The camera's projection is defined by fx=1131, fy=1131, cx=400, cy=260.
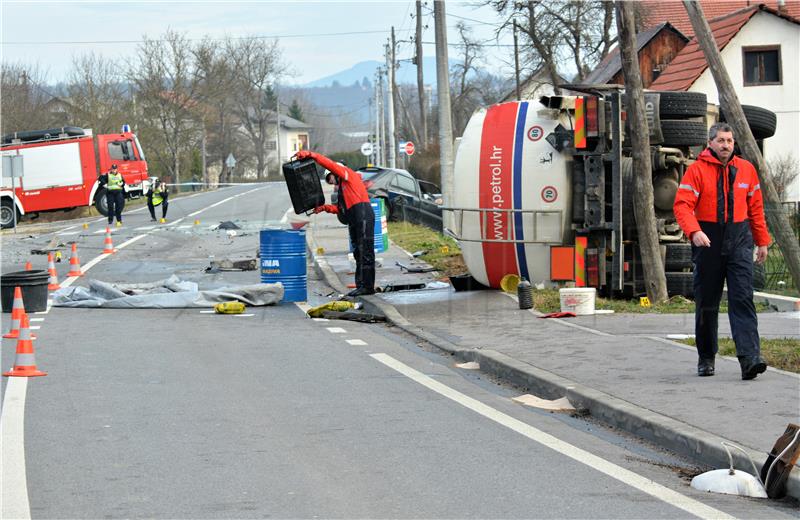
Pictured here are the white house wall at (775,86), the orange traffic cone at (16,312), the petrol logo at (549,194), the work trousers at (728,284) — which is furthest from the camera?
the white house wall at (775,86)

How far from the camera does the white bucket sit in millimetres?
12734

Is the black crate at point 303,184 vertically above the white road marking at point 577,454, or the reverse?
the black crate at point 303,184

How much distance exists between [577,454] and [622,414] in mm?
906

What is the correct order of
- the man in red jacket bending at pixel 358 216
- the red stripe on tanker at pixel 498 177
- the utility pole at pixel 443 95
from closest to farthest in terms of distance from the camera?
the red stripe on tanker at pixel 498 177, the man in red jacket bending at pixel 358 216, the utility pole at pixel 443 95

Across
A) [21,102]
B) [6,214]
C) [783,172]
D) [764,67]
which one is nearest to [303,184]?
[783,172]

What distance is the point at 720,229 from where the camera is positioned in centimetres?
866

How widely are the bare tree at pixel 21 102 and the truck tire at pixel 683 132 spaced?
42.7 m

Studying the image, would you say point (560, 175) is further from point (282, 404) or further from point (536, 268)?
point (282, 404)

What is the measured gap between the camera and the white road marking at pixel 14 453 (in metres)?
5.62

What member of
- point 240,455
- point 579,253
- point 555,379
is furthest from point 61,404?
point 579,253

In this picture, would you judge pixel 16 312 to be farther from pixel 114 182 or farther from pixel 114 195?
pixel 114 182

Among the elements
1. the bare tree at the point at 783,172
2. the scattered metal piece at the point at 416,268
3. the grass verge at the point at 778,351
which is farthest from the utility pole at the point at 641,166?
the bare tree at the point at 783,172

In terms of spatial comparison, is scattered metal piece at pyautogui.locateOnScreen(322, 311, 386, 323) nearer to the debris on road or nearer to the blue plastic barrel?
the blue plastic barrel

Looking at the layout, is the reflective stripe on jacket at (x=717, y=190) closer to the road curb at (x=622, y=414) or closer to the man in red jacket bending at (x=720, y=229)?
the man in red jacket bending at (x=720, y=229)
